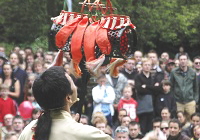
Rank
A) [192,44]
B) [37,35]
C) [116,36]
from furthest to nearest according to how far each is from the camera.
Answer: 1. [192,44]
2. [37,35]
3. [116,36]

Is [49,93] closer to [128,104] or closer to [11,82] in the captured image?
[128,104]

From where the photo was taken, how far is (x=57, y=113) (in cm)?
386

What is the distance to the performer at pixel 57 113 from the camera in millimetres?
3773

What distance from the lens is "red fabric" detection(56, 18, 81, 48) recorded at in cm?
521

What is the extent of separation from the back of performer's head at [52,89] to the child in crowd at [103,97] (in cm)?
723

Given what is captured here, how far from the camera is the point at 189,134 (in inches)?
419

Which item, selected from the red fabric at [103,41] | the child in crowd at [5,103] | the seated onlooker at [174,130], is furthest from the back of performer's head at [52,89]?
the child in crowd at [5,103]

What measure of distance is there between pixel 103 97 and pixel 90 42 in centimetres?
606

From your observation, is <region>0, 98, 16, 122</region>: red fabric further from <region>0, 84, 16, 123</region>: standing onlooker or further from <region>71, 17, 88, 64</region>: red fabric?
<region>71, 17, 88, 64</region>: red fabric

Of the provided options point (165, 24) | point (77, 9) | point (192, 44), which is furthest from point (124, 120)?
point (192, 44)

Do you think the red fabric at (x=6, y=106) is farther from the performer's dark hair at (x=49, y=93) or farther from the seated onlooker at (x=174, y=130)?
the performer's dark hair at (x=49, y=93)

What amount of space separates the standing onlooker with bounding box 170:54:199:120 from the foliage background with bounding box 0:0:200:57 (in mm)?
2217

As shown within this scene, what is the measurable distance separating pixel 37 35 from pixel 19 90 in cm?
487

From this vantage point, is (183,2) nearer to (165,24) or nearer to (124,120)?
(165,24)
